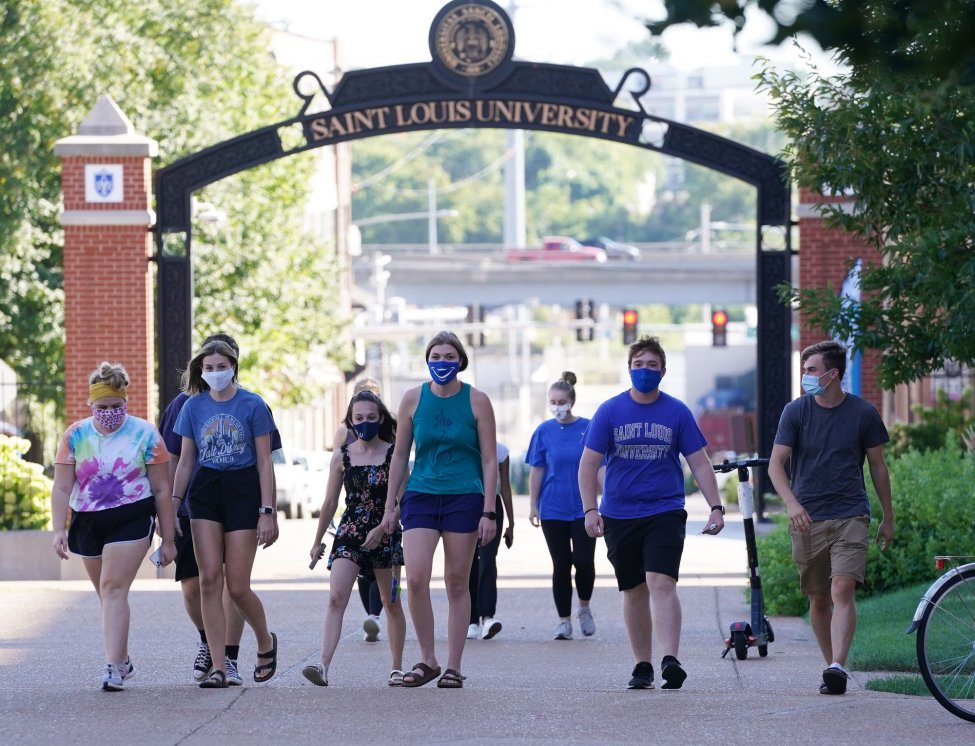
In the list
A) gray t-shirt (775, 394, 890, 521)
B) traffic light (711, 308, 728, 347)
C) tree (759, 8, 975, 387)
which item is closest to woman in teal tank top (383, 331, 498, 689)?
gray t-shirt (775, 394, 890, 521)

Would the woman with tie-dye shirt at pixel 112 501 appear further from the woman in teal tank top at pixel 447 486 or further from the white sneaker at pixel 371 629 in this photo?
the white sneaker at pixel 371 629

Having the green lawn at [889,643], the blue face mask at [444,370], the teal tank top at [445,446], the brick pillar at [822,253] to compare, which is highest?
the brick pillar at [822,253]

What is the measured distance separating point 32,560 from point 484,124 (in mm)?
6269

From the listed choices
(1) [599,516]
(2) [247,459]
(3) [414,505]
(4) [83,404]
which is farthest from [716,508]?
(4) [83,404]

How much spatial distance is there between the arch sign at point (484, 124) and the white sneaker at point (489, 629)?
590 cm

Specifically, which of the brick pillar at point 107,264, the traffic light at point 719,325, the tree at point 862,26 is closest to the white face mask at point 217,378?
the tree at point 862,26

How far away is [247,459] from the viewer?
8.80m

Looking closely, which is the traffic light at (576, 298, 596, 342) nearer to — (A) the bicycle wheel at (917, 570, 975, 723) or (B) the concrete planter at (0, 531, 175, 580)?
(B) the concrete planter at (0, 531, 175, 580)

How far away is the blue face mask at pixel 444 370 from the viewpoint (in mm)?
8664

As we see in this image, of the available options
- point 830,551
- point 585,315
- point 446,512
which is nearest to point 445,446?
point 446,512

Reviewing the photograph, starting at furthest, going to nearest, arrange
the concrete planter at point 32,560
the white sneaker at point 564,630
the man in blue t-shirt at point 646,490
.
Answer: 1. the concrete planter at point 32,560
2. the white sneaker at point 564,630
3. the man in blue t-shirt at point 646,490

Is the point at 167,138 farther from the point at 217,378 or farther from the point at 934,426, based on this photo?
the point at 217,378

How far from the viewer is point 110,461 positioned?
28.7ft

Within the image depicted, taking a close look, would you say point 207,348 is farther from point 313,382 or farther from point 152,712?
point 313,382
